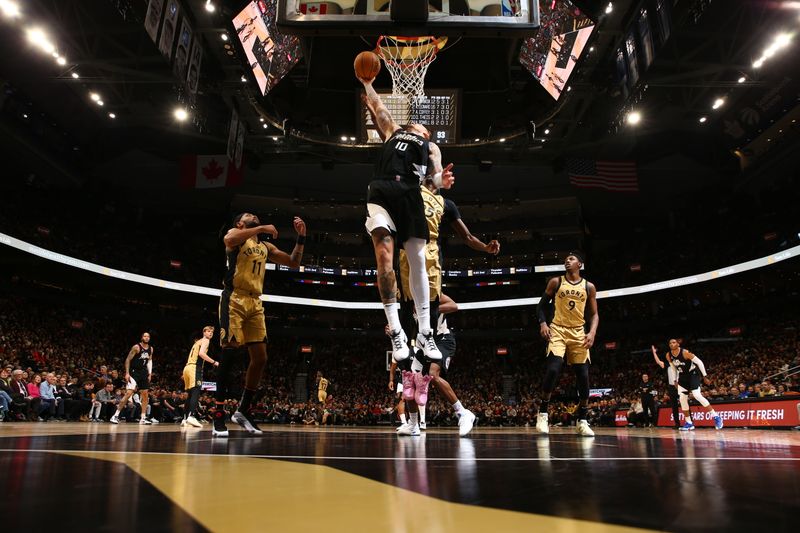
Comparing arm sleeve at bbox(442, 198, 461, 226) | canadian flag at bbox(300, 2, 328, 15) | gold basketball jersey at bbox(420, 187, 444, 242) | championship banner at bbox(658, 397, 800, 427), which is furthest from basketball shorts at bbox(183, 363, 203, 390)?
Result: championship banner at bbox(658, 397, 800, 427)

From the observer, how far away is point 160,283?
28.5 m

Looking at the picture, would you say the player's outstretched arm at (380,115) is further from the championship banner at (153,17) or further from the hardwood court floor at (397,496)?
the championship banner at (153,17)

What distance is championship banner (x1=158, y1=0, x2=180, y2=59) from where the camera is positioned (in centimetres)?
1282

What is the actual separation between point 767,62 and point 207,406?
23.9 meters

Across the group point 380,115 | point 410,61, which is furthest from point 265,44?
point 380,115

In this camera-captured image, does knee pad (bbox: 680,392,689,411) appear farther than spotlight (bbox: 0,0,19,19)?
No

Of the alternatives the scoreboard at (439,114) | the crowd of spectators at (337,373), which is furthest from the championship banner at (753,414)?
the scoreboard at (439,114)

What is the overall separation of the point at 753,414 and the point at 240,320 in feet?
44.6

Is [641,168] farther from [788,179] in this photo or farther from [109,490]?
[109,490]

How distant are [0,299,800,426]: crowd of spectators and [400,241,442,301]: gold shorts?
37.5 feet

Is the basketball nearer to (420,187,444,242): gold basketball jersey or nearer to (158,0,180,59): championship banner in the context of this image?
(420,187,444,242): gold basketball jersey

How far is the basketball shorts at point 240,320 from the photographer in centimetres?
497

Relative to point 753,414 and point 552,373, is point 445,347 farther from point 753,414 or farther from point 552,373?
point 753,414

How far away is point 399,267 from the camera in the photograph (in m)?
4.84
